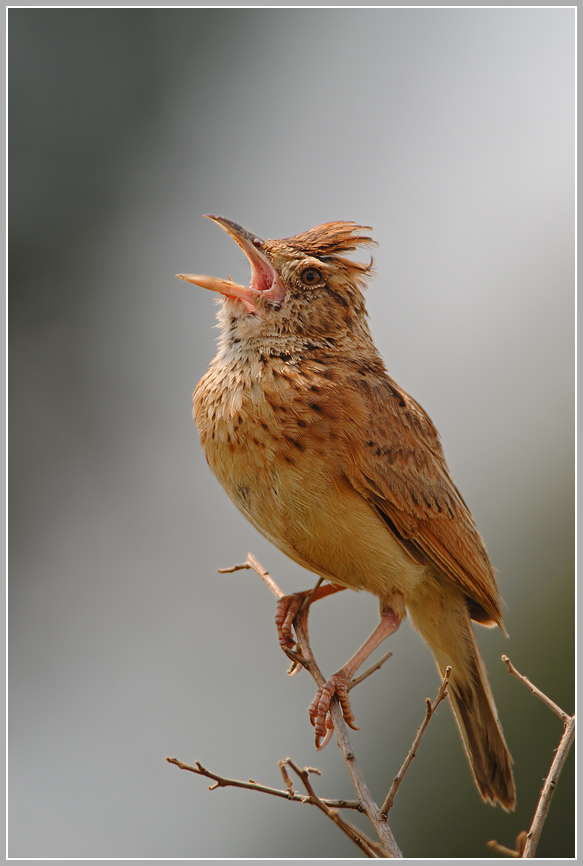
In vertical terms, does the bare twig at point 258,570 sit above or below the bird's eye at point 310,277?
below

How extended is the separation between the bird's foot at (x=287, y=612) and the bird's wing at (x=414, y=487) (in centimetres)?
73

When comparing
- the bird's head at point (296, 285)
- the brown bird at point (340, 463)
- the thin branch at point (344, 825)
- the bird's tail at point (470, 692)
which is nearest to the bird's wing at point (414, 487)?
the brown bird at point (340, 463)

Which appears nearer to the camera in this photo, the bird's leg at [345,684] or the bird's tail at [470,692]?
the bird's leg at [345,684]

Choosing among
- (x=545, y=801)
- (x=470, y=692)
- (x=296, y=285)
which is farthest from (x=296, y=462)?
(x=470, y=692)

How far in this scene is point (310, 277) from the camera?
347cm

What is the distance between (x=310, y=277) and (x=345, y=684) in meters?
1.93

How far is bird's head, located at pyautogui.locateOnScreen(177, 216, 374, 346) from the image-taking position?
11.0 feet

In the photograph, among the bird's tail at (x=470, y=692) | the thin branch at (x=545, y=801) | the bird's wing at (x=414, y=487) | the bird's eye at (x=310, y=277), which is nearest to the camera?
the thin branch at (x=545, y=801)

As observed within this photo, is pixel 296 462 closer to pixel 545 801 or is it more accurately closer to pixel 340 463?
pixel 340 463

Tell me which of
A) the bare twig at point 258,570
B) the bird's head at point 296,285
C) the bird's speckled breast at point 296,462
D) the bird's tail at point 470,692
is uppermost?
→ the bird's head at point 296,285

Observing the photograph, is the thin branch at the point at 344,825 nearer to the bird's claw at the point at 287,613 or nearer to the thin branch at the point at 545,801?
the thin branch at the point at 545,801

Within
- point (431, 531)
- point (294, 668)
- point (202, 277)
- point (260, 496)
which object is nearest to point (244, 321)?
point (202, 277)

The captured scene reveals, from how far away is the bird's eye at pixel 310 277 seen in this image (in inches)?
136

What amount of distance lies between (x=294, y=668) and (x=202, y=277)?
2.08 m
